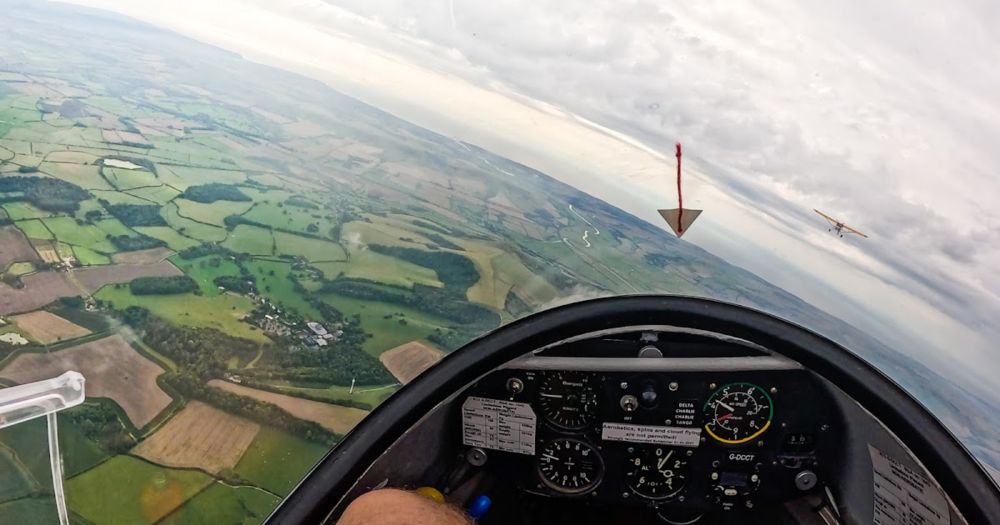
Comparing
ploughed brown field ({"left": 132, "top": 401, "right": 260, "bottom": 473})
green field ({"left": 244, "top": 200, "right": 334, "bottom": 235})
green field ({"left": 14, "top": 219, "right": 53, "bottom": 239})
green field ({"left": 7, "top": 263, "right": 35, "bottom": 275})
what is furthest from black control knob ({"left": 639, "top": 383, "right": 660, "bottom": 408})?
green field ({"left": 14, "top": 219, "right": 53, "bottom": 239})

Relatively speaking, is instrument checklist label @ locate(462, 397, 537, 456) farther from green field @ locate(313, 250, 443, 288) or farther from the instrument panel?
green field @ locate(313, 250, 443, 288)

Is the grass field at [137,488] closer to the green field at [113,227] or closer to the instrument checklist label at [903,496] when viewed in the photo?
the instrument checklist label at [903,496]

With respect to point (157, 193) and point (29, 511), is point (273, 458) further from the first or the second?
point (157, 193)

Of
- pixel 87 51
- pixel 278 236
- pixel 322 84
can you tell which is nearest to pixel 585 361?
pixel 278 236

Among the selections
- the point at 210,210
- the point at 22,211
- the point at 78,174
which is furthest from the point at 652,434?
the point at 78,174

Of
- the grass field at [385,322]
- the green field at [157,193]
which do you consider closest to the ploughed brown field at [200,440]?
the grass field at [385,322]

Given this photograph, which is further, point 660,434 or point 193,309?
point 193,309

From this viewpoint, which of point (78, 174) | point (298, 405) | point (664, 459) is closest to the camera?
point (664, 459)

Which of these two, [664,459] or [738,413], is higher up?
[738,413]
